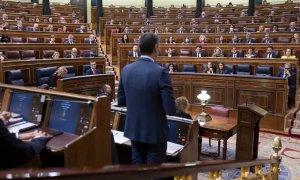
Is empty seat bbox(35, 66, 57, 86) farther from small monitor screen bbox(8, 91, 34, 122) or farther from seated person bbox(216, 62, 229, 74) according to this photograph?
small monitor screen bbox(8, 91, 34, 122)

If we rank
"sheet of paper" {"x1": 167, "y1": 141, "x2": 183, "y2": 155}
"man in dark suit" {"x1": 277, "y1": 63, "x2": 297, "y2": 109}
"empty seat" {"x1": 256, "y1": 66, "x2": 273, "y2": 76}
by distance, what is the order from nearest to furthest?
1. "sheet of paper" {"x1": 167, "y1": 141, "x2": 183, "y2": 155}
2. "man in dark suit" {"x1": 277, "y1": 63, "x2": 297, "y2": 109}
3. "empty seat" {"x1": 256, "y1": 66, "x2": 273, "y2": 76}

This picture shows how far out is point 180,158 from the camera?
290cm

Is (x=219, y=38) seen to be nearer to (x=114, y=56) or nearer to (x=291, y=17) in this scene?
(x=114, y=56)

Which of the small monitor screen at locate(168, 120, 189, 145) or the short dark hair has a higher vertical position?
the short dark hair

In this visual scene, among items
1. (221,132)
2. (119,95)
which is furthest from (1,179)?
(221,132)

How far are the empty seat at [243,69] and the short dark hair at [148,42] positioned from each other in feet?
18.1

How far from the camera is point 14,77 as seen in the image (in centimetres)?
603

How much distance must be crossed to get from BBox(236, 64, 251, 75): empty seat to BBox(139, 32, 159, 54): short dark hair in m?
5.52

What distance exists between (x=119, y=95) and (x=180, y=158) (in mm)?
871

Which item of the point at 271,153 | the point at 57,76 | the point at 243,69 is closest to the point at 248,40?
the point at 243,69

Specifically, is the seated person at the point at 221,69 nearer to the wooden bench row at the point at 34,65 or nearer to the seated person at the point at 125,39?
the wooden bench row at the point at 34,65

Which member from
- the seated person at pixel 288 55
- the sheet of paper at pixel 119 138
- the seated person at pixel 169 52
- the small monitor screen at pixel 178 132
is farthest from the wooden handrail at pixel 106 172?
the seated person at pixel 169 52

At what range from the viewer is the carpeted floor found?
167 inches

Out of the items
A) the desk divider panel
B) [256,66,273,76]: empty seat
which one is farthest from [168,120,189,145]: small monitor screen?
[256,66,273,76]: empty seat
